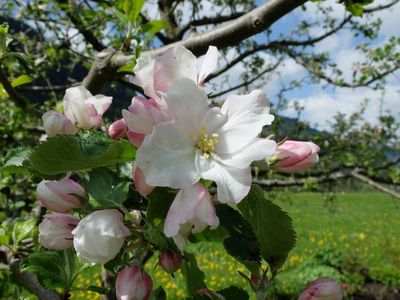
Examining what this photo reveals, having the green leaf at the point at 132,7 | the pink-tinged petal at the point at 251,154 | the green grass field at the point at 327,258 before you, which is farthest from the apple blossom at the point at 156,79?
the green grass field at the point at 327,258

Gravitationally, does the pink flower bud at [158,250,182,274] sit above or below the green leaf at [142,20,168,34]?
above

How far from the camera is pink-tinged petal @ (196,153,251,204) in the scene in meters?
0.68

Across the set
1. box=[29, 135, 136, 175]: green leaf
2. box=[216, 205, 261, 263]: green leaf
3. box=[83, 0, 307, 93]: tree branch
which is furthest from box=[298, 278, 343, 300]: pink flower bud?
box=[83, 0, 307, 93]: tree branch

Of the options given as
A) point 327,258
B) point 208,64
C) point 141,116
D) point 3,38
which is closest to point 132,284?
point 141,116

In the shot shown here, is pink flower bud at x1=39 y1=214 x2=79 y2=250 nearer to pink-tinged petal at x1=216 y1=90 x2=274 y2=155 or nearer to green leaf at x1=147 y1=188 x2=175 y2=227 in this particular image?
green leaf at x1=147 y1=188 x2=175 y2=227

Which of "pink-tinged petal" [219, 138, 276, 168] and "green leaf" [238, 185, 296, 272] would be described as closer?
"pink-tinged petal" [219, 138, 276, 168]

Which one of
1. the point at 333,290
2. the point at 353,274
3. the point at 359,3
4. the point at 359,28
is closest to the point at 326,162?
the point at 359,28

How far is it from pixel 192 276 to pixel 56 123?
43 centimetres

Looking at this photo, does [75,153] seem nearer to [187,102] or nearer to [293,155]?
[187,102]

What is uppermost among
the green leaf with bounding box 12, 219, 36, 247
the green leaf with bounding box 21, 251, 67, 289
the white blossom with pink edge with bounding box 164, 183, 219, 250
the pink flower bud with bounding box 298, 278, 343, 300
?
the white blossom with pink edge with bounding box 164, 183, 219, 250

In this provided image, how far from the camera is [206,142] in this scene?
76 centimetres

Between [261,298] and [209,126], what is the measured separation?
0.34 metres

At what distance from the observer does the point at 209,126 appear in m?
0.76

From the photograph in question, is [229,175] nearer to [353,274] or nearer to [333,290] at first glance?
[333,290]
